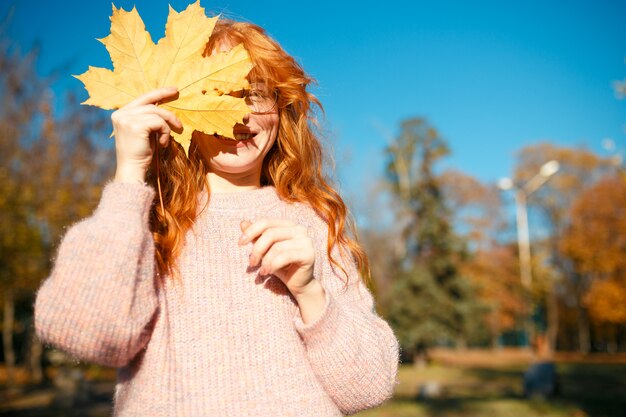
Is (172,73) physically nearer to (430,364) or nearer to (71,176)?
(71,176)

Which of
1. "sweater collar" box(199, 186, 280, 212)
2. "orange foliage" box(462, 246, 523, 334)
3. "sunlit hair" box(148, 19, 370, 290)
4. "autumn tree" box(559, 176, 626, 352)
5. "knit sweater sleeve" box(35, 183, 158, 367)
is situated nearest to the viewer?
"knit sweater sleeve" box(35, 183, 158, 367)

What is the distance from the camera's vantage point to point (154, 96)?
1.42 m

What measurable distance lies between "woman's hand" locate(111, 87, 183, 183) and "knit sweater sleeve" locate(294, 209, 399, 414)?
2.01 ft

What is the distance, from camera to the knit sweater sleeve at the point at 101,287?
1.25 m

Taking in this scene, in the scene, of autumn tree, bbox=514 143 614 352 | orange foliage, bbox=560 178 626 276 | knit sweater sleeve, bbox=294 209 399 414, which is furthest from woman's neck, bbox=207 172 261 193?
autumn tree, bbox=514 143 614 352

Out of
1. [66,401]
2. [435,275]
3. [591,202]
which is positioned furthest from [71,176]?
[591,202]

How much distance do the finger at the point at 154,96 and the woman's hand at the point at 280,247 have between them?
0.41 metres

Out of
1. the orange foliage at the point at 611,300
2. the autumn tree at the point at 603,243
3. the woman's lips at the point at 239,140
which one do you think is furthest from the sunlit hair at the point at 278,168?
the orange foliage at the point at 611,300

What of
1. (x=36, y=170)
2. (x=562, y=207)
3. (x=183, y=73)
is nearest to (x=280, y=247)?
(x=183, y=73)

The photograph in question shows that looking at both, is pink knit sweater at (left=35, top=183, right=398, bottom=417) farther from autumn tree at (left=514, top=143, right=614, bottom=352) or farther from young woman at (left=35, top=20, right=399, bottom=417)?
autumn tree at (left=514, top=143, right=614, bottom=352)

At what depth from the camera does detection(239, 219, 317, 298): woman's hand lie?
4.46ft

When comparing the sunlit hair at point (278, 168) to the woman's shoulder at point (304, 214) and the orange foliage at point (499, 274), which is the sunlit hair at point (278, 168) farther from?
the orange foliage at point (499, 274)

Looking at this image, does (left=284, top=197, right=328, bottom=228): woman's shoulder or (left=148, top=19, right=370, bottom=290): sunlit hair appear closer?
(left=148, top=19, right=370, bottom=290): sunlit hair

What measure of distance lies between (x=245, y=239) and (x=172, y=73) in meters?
0.53
